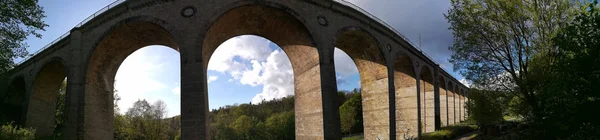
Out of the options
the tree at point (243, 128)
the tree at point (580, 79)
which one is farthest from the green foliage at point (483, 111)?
the tree at point (243, 128)

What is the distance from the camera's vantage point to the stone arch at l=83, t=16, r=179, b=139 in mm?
15276

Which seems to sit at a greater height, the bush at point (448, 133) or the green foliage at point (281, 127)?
the bush at point (448, 133)

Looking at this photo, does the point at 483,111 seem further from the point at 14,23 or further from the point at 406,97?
the point at 14,23

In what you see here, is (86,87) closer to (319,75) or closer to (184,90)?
(184,90)

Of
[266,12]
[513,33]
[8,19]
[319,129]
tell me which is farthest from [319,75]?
[8,19]

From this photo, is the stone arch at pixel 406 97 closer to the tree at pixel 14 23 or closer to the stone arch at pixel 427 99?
the stone arch at pixel 427 99

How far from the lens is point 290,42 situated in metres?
16.3

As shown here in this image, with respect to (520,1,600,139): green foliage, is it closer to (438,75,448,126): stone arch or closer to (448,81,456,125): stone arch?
(438,75,448,126): stone arch

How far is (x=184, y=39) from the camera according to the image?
13766mm

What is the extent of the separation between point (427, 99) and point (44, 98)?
89.1 feet

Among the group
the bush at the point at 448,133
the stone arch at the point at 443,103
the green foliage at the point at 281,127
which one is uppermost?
the stone arch at the point at 443,103

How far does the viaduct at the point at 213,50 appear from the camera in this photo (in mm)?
13883

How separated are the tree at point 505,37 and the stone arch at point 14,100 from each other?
27719 millimetres

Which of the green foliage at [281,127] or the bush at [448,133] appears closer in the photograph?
the bush at [448,133]
